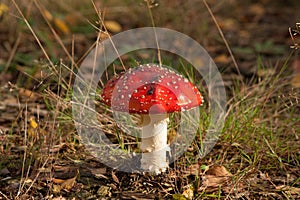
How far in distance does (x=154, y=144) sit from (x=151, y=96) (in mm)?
369

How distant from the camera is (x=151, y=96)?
2.23m

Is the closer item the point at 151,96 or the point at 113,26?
the point at 151,96

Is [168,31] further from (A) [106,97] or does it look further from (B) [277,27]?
(A) [106,97]

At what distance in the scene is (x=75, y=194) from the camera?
247cm

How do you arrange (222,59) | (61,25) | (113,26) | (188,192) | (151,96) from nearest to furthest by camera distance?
(151,96), (188,192), (222,59), (61,25), (113,26)

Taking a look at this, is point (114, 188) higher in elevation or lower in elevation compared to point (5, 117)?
lower

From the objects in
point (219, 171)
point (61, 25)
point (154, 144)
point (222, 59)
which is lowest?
point (219, 171)

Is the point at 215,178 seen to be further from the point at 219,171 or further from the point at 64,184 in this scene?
the point at 64,184

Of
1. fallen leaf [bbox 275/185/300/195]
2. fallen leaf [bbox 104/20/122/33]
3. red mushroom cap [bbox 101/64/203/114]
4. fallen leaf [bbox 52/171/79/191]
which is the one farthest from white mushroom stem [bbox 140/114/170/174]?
fallen leaf [bbox 104/20/122/33]

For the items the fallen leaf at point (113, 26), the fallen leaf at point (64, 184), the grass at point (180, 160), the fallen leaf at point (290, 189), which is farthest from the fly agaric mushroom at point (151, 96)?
the fallen leaf at point (113, 26)

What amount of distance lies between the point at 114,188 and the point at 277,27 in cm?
376

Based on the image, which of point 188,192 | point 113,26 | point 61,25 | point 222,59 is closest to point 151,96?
point 188,192

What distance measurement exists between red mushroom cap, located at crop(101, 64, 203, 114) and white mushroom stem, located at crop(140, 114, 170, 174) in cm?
18

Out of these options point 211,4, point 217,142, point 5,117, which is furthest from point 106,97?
point 211,4
